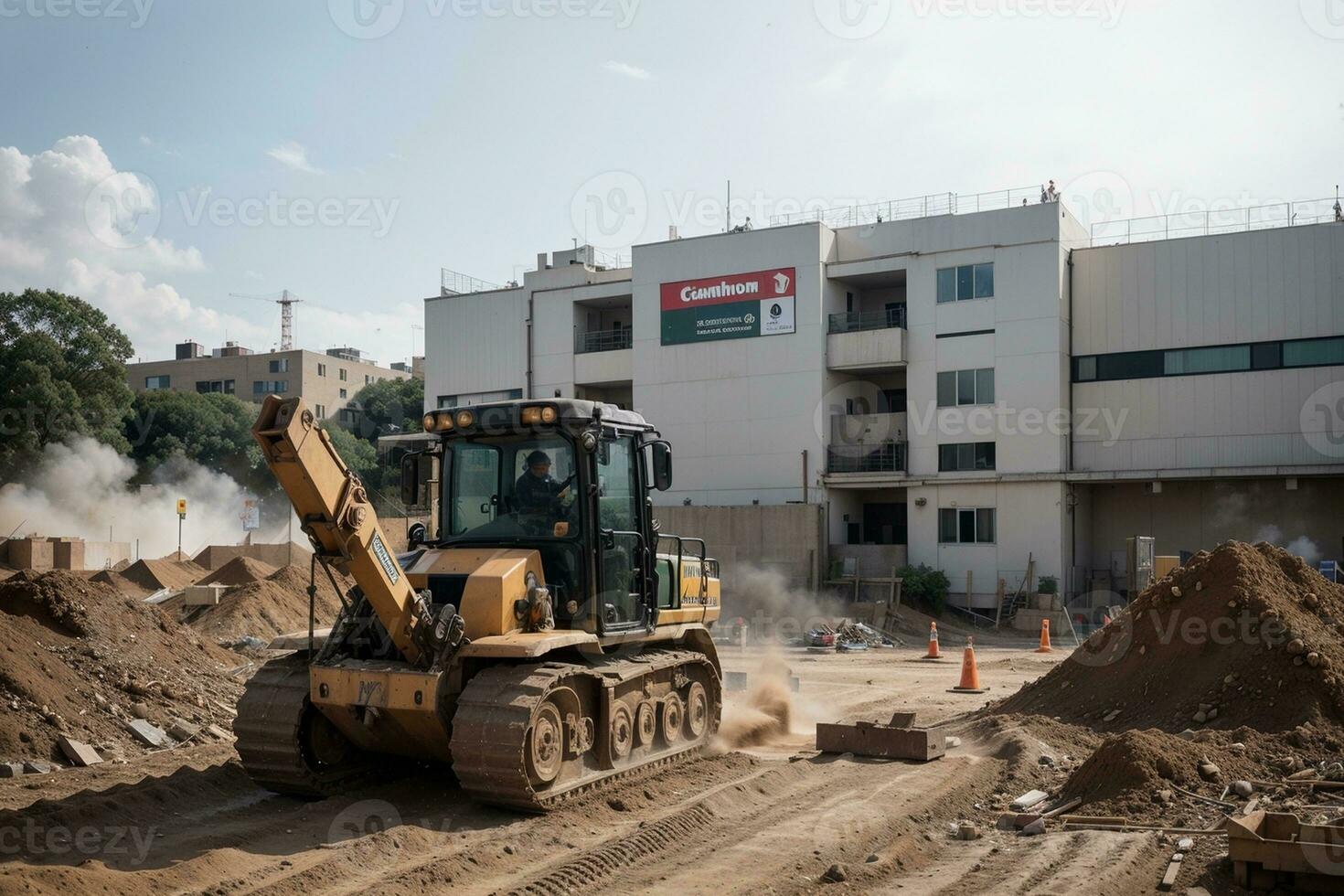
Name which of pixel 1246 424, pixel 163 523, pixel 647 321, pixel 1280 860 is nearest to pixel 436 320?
pixel 647 321

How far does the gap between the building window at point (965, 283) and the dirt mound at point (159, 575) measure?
78.3 ft

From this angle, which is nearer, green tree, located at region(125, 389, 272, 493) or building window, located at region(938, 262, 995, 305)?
building window, located at region(938, 262, 995, 305)

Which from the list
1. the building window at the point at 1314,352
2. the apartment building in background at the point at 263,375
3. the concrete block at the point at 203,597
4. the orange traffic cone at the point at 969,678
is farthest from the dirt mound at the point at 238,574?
the apartment building in background at the point at 263,375

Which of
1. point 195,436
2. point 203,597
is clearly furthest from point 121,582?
point 195,436

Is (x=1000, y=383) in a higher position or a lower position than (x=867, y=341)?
lower

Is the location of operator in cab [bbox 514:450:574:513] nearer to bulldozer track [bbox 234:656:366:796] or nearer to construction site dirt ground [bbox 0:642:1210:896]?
bulldozer track [bbox 234:656:366:796]

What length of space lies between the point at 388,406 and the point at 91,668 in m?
63.3

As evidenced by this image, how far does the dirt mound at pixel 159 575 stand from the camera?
31.9 meters

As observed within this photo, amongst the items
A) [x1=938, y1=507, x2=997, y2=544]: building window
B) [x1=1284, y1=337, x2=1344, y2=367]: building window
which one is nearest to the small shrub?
[x1=938, y1=507, x2=997, y2=544]: building window

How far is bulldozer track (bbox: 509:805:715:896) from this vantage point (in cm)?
748

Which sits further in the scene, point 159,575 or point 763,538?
point 763,538

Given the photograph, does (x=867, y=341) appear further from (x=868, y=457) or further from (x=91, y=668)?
(x=91, y=668)

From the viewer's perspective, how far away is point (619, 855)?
8.14m

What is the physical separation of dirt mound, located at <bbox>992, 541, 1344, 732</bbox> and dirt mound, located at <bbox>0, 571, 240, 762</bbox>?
32.6ft
